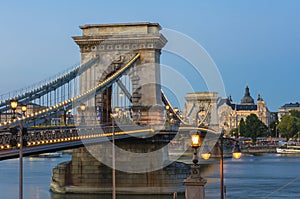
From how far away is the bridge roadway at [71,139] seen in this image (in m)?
32.3

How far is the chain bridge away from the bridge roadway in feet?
0.36

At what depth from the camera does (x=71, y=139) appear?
42.4m

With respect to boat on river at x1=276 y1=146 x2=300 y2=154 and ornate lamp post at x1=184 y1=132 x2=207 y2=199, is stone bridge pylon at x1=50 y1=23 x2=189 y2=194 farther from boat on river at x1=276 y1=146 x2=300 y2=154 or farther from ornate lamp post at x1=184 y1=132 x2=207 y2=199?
boat on river at x1=276 y1=146 x2=300 y2=154

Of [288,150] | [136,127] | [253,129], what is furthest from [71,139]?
[253,129]

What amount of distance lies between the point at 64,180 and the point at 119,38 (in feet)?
40.7

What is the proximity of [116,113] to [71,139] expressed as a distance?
58.0ft

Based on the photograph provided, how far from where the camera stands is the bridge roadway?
32312 millimetres

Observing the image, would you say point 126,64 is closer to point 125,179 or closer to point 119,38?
point 119,38

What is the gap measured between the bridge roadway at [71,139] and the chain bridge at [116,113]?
111mm

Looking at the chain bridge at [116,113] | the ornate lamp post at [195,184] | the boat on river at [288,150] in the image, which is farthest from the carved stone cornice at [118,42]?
the boat on river at [288,150]

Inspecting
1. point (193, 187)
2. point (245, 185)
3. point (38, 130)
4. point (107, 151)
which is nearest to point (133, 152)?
point (107, 151)

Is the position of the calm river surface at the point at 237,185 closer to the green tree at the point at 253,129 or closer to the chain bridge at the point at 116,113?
the chain bridge at the point at 116,113

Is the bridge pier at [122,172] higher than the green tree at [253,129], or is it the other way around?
the green tree at [253,129]

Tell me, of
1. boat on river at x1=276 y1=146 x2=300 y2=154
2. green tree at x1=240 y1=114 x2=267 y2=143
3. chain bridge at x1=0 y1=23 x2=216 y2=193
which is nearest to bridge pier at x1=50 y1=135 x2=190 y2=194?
chain bridge at x1=0 y1=23 x2=216 y2=193
